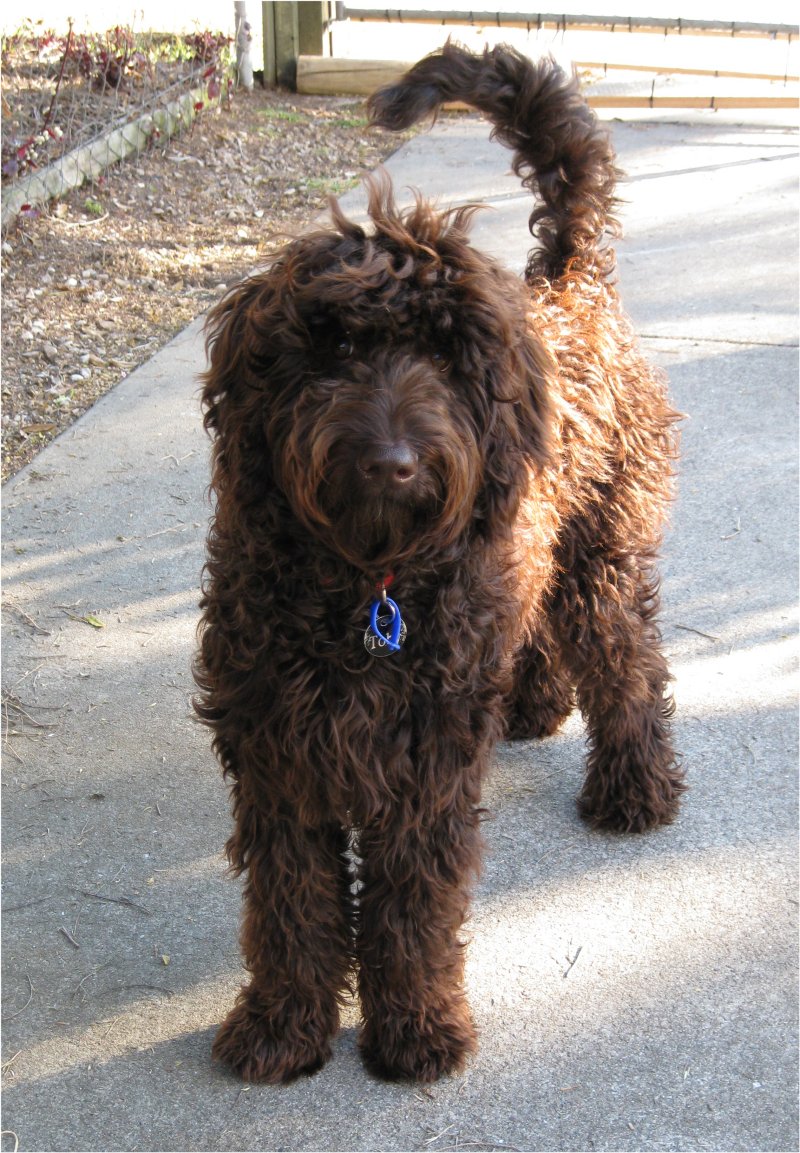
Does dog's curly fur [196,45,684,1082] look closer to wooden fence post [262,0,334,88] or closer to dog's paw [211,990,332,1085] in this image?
dog's paw [211,990,332,1085]

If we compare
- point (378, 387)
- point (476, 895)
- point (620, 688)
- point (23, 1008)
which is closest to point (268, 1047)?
point (23, 1008)

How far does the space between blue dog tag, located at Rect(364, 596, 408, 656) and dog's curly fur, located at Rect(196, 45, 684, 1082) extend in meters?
0.02

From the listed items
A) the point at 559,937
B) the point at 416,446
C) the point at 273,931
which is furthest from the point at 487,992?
the point at 416,446

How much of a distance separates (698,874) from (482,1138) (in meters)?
1.04

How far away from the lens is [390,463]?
2.06 meters

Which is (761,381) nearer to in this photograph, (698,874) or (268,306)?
(698,874)

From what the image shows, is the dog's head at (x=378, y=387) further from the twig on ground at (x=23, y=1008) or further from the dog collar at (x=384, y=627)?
the twig on ground at (x=23, y=1008)

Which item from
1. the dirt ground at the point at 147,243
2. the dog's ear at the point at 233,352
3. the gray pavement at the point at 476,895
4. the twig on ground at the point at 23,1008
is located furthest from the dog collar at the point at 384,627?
Result: the dirt ground at the point at 147,243

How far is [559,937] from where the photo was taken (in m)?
3.12

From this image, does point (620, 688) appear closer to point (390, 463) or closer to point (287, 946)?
point (287, 946)

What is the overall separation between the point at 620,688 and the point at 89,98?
20.3 feet

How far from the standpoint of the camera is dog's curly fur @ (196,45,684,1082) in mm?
2152

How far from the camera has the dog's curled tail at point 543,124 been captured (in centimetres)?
307

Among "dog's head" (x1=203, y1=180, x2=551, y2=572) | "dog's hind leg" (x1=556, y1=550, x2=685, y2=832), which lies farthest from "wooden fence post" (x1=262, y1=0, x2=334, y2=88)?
"dog's head" (x1=203, y1=180, x2=551, y2=572)
